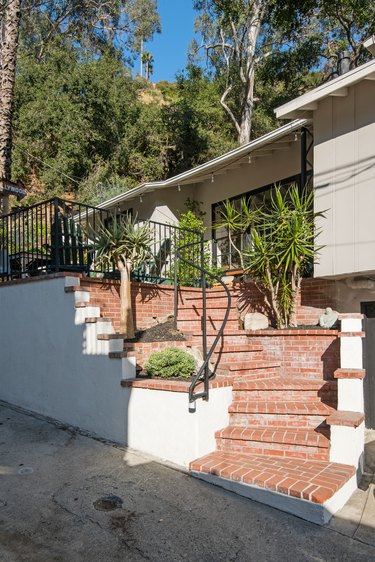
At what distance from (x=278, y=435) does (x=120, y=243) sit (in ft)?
10.6

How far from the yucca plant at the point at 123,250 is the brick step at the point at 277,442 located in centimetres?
206

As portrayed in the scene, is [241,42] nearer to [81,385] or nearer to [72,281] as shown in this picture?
[72,281]

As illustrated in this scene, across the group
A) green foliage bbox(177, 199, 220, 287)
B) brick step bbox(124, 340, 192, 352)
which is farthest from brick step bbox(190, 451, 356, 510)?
green foliage bbox(177, 199, 220, 287)

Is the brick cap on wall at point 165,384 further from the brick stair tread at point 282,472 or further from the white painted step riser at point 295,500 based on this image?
the white painted step riser at point 295,500

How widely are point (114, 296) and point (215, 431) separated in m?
2.65

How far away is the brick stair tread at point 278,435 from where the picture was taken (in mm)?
3858

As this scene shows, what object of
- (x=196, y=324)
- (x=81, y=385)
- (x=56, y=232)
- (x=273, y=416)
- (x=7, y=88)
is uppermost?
(x=7, y=88)

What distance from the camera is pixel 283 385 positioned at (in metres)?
4.75

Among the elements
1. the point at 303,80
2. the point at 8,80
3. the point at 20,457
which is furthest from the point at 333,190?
the point at 303,80

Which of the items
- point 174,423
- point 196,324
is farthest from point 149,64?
point 174,423

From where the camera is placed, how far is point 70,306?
5117mm

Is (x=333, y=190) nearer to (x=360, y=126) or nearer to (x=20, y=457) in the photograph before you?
(x=360, y=126)

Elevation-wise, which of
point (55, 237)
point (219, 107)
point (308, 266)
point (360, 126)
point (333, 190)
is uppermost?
point (219, 107)

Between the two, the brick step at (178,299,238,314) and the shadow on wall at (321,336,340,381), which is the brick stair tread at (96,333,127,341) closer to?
the brick step at (178,299,238,314)
